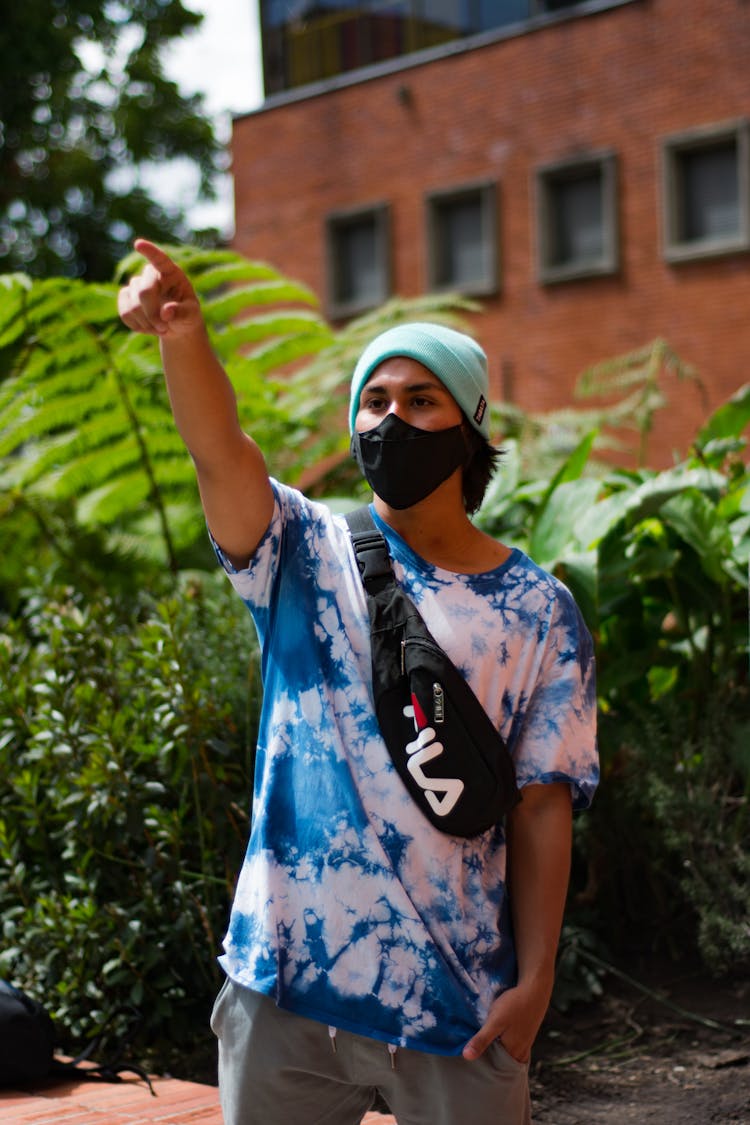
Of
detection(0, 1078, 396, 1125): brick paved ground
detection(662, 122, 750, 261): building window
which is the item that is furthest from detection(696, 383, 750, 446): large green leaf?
detection(662, 122, 750, 261): building window

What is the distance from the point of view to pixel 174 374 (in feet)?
6.70

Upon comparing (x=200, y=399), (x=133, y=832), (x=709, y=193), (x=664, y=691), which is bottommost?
(x=133, y=832)

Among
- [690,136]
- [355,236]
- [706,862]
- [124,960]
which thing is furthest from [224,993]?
[355,236]

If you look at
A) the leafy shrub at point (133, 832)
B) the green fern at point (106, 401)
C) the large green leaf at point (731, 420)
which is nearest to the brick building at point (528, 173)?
the green fern at point (106, 401)

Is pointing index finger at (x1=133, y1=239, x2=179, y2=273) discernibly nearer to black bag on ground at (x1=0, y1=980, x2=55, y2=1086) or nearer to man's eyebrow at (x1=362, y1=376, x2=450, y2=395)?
man's eyebrow at (x1=362, y1=376, x2=450, y2=395)

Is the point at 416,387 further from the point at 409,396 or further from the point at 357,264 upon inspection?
the point at 357,264

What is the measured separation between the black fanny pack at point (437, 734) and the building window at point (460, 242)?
18374 mm

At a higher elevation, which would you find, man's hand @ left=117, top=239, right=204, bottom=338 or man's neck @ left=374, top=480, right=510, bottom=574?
man's hand @ left=117, top=239, right=204, bottom=338

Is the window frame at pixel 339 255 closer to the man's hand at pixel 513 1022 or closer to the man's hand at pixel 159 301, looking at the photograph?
the man's hand at pixel 159 301

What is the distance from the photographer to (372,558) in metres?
2.17

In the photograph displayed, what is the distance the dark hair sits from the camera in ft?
7.70

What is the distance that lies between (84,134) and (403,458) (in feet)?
80.6

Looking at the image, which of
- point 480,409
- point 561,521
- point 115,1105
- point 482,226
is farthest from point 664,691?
point 482,226

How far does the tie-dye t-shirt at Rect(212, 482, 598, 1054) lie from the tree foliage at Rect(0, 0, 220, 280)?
17.8 meters
